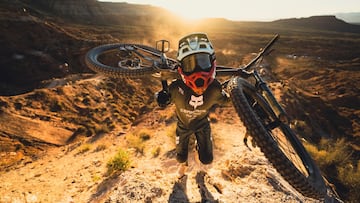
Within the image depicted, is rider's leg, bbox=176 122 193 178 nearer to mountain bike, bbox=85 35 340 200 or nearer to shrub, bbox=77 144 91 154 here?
mountain bike, bbox=85 35 340 200

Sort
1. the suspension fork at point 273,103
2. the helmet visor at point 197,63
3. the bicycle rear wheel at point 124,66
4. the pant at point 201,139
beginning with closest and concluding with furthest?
the helmet visor at point 197,63, the suspension fork at point 273,103, the pant at point 201,139, the bicycle rear wheel at point 124,66

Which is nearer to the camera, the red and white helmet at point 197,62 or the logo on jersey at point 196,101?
the red and white helmet at point 197,62

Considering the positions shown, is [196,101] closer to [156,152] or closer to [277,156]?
[277,156]

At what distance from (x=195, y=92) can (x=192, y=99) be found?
149 mm

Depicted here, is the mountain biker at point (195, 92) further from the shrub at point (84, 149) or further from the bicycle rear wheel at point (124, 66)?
the shrub at point (84, 149)

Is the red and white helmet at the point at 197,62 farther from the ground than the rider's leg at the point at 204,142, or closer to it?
farther from the ground

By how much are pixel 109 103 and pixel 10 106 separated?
514 cm

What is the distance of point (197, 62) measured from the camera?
3840 mm

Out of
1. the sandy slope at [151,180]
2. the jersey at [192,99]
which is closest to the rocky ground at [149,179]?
the sandy slope at [151,180]

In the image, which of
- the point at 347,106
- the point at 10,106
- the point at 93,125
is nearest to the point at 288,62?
the point at 347,106

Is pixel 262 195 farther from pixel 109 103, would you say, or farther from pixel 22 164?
pixel 109 103

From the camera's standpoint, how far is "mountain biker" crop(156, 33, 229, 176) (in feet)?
12.7

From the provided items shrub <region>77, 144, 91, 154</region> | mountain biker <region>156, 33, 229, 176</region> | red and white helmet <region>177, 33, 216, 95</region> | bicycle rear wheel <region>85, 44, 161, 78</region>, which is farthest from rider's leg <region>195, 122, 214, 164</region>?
shrub <region>77, 144, 91, 154</region>

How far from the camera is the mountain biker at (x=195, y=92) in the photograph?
3.88m
